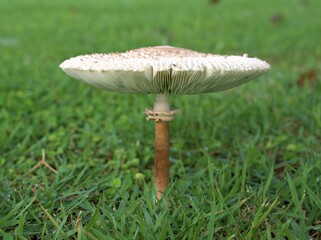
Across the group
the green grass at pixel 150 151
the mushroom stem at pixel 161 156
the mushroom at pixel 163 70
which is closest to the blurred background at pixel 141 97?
the green grass at pixel 150 151

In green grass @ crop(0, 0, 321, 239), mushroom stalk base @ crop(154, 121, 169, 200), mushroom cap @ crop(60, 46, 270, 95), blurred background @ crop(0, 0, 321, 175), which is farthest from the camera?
blurred background @ crop(0, 0, 321, 175)

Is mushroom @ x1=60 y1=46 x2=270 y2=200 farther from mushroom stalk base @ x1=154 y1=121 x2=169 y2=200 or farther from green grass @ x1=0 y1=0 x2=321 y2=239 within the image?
green grass @ x1=0 y1=0 x2=321 y2=239

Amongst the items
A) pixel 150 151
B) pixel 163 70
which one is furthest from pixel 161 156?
pixel 163 70

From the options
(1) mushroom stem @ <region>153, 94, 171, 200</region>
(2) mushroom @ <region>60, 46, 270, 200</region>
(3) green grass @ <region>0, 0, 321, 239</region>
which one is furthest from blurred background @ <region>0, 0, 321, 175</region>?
(2) mushroom @ <region>60, 46, 270, 200</region>

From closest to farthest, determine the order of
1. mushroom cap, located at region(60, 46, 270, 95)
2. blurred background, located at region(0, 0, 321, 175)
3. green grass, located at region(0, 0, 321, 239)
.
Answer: mushroom cap, located at region(60, 46, 270, 95)
green grass, located at region(0, 0, 321, 239)
blurred background, located at region(0, 0, 321, 175)

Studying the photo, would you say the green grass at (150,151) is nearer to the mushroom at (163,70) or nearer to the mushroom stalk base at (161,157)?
the mushroom stalk base at (161,157)

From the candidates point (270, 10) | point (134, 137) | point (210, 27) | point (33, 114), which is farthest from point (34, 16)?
point (134, 137)

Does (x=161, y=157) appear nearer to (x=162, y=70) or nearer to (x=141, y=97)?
(x=162, y=70)
